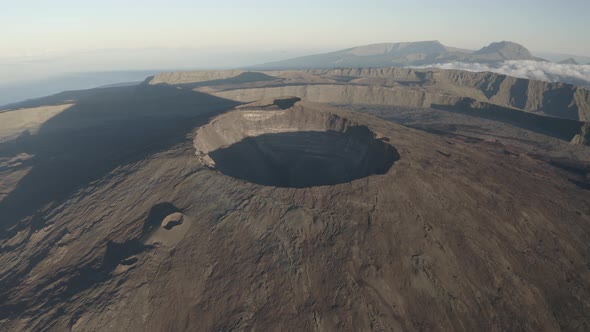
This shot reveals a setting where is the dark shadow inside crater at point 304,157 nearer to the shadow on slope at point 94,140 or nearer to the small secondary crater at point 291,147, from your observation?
the small secondary crater at point 291,147

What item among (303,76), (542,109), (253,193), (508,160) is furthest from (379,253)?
(542,109)

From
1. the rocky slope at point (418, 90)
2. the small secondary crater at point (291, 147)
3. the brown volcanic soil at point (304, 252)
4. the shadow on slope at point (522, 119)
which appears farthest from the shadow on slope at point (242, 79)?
the brown volcanic soil at point (304, 252)

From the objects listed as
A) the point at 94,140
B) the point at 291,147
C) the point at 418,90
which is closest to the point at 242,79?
the point at 418,90

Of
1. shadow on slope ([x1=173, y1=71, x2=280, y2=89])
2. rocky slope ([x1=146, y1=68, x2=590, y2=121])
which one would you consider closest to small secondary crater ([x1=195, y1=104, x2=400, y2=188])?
rocky slope ([x1=146, y1=68, x2=590, y2=121])

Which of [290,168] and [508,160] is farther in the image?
[290,168]

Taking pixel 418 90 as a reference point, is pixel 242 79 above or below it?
above

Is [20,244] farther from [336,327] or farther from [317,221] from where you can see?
[336,327]

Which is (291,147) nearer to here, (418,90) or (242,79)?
(418,90)
